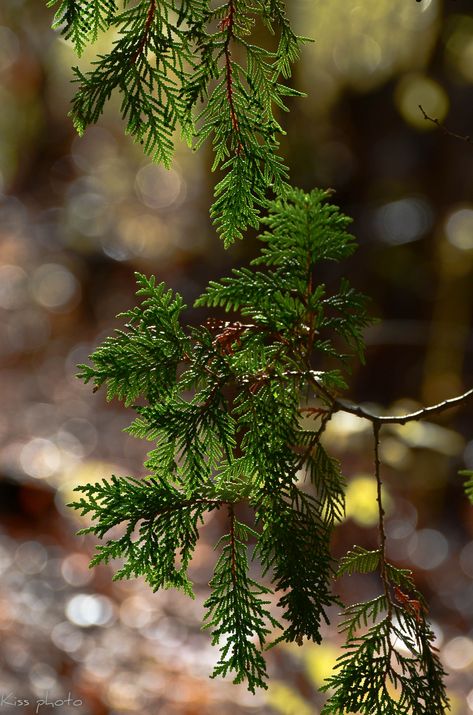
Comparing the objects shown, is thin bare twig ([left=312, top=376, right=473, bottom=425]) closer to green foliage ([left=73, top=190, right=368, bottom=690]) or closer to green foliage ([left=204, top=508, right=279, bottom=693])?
green foliage ([left=73, top=190, right=368, bottom=690])

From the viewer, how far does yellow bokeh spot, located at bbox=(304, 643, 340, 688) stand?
9.00ft

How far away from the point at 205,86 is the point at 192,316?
4.98 m

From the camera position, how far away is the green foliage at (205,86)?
3.10ft

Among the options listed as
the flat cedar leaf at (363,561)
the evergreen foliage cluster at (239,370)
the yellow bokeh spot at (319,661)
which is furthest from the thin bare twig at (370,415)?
the yellow bokeh spot at (319,661)

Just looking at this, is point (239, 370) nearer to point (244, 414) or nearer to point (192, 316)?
point (244, 414)

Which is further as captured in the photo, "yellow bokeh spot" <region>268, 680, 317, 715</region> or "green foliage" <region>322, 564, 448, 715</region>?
"yellow bokeh spot" <region>268, 680, 317, 715</region>

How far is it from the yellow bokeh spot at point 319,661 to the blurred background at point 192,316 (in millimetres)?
10

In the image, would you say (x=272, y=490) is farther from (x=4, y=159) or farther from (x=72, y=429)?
(x=4, y=159)

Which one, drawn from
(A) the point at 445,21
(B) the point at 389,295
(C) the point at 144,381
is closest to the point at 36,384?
(B) the point at 389,295

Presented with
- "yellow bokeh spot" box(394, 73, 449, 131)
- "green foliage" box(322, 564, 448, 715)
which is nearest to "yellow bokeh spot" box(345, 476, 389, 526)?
"green foliage" box(322, 564, 448, 715)

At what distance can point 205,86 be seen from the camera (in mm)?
951

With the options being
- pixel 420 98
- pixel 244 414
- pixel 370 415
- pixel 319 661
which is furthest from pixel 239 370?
pixel 420 98

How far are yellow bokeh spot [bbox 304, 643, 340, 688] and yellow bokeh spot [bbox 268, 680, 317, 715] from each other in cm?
11

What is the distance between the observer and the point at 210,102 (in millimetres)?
1009
